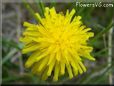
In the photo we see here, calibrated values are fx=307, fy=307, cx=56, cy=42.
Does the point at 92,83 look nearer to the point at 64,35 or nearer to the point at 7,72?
the point at 7,72

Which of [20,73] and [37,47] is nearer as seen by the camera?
Answer: [37,47]

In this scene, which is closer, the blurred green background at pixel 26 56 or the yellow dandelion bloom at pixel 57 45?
the yellow dandelion bloom at pixel 57 45

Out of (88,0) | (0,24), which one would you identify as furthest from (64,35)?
(0,24)

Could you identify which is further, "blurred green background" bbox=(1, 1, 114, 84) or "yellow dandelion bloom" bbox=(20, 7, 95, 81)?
"blurred green background" bbox=(1, 1, 114, 84)

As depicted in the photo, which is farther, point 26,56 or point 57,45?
point 26,56
